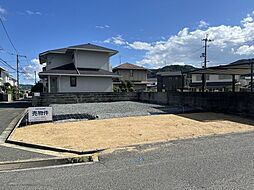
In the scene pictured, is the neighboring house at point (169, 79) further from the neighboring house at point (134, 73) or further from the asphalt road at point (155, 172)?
the asphalt road at point (155, 172)

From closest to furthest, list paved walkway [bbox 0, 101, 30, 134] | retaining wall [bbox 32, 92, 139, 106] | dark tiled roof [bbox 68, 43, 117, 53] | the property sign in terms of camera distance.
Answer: the property sign < paved walkway [bbox 0, 101, 30, 134] < retaining wall [bbox 32, 92, 139, 106] < dark tiled roof [bbox 68, 43, 117, 53]

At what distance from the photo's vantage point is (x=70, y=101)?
19.9 metres

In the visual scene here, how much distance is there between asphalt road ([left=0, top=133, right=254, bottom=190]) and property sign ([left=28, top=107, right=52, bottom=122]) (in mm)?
5393

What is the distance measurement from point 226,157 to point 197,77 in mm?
46514

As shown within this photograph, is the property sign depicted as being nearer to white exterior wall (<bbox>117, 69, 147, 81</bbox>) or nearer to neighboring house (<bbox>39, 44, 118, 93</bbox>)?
neighboring house (<bbox>39, 44, 118, 93</bbox>)

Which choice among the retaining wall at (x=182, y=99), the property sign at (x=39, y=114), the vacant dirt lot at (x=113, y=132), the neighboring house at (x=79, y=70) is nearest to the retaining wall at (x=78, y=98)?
the retaining wall at (x=182, y=99)

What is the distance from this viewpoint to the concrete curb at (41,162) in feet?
16.6

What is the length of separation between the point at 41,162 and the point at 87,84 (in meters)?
18.6

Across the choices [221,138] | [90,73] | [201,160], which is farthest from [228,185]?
[90,73]

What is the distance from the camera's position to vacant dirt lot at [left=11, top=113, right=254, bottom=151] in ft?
22.2

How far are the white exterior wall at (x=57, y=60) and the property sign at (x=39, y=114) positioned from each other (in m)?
17.4

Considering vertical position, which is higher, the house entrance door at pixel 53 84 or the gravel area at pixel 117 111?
the house entrance door at pixel 53 84

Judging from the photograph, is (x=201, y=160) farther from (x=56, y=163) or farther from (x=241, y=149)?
(x=56, y=163)

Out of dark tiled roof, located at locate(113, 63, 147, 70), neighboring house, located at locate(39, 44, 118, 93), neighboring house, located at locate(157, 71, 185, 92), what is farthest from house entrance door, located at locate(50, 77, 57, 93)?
neighboring house, located at locate(157, 71, 185, 92)
